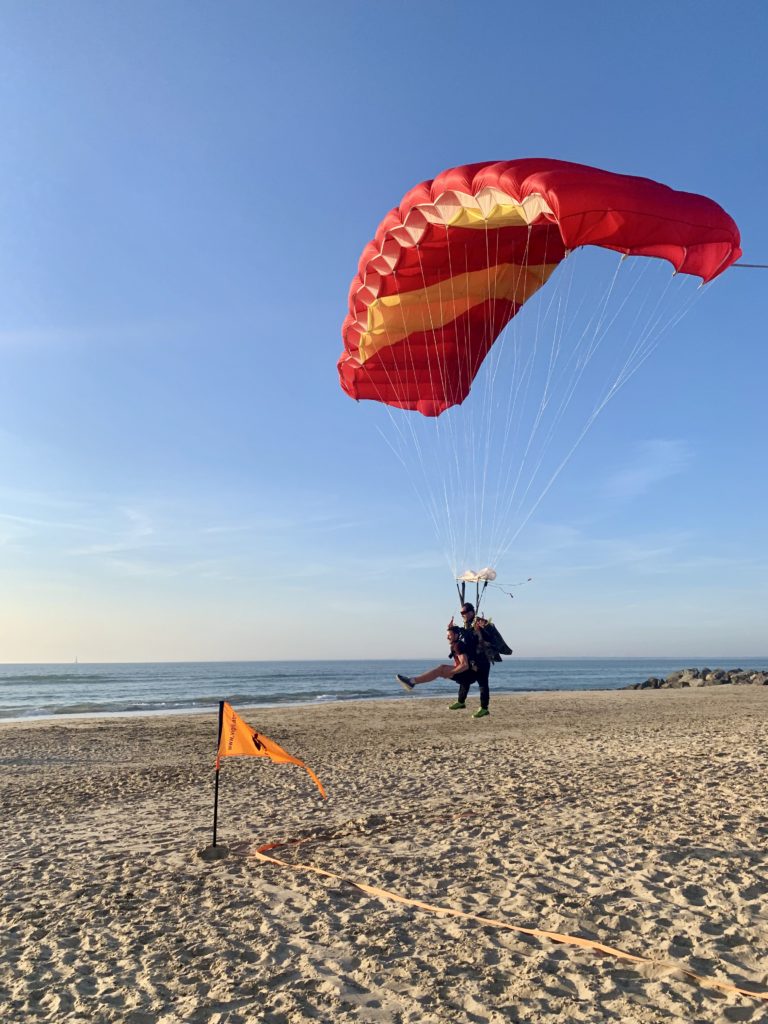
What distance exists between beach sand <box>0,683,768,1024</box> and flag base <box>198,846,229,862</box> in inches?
4.0

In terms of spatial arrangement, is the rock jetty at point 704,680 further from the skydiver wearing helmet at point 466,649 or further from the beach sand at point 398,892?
the beach sand at point 398,892

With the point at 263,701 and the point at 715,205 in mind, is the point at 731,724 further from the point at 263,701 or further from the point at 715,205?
the point at 263,701

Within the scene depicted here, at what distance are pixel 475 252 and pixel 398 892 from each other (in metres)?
7.67

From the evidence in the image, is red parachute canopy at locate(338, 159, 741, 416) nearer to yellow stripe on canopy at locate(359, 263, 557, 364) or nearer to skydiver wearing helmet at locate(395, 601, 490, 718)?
yellow stripe on canopy at locate(359, 263, 557, 364)

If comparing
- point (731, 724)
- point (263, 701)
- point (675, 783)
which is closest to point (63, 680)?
point (263, 701)

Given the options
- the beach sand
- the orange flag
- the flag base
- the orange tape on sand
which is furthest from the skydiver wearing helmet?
the orange tape on sand

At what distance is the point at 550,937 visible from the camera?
3859 millimetres

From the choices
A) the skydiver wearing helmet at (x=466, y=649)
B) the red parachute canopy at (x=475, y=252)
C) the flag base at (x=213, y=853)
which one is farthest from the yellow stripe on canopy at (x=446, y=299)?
the flag base at (x=213, y=853)

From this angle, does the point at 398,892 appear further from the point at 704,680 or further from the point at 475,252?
the point at 704,680

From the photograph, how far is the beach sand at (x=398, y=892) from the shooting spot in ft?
10.9

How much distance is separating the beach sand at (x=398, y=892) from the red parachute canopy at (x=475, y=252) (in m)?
5.23

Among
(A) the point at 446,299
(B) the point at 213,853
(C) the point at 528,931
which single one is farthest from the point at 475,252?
(C) the point at 528,931

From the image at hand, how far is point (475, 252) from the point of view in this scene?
9.34 m

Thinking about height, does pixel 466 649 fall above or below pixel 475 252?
below
